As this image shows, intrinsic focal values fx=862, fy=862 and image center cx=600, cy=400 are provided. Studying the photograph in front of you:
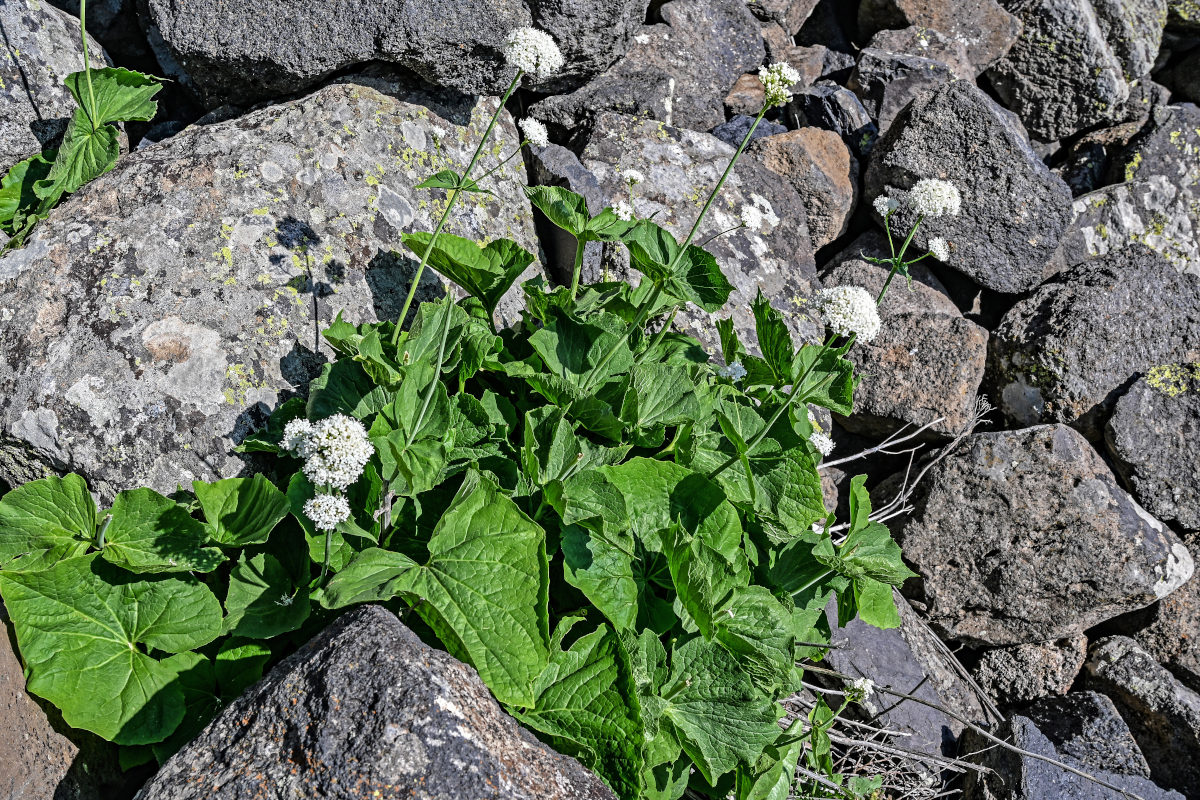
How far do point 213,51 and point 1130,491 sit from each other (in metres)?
6.53

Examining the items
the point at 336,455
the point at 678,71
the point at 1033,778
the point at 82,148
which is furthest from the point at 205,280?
the point at 1033,778

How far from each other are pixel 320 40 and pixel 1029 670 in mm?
5920

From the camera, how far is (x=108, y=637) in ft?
10.7

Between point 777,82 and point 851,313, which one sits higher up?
point 777,82

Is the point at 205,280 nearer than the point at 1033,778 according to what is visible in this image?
Yes

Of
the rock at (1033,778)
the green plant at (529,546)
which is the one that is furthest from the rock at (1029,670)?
the green plant at (529,546)

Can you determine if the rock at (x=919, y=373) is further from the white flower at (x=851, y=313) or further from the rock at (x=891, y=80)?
the white flower at (x=851, y=313)

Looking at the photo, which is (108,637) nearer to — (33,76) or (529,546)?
(529,546)

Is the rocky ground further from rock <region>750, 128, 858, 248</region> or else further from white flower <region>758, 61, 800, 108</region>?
white flower <region>758, 61, 800, 108</region>

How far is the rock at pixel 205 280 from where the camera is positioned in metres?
3.79

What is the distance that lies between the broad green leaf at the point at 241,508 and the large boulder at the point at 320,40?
2597 mm

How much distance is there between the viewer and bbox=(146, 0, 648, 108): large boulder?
15.6 ft

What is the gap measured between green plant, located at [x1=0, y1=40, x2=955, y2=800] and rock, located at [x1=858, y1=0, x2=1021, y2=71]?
16.3ft

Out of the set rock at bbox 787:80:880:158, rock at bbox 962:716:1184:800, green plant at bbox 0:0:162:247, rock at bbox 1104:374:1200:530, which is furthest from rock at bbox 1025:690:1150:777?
green plant at bbox 0:0:162:247
